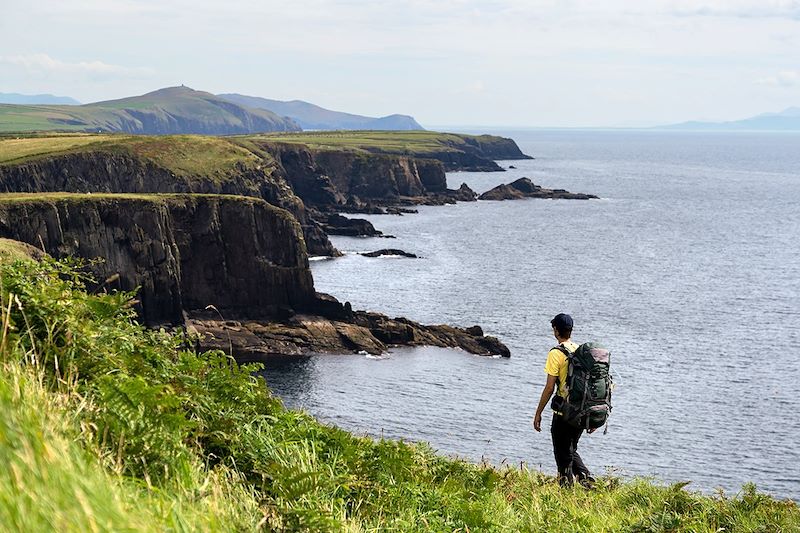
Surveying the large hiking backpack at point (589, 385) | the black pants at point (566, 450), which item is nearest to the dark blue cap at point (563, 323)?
the large hiking backpack at point (589, 385)

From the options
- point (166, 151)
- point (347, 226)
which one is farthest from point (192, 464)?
point (347, 226)

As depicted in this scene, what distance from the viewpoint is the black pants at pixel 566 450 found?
11.5 metres

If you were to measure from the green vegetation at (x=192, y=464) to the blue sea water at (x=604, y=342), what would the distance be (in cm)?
419

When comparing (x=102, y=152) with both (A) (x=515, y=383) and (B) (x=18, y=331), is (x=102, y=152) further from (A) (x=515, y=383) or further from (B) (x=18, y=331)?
(B) (x=18, y=331)

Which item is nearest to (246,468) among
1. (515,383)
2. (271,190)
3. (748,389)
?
(515,383)

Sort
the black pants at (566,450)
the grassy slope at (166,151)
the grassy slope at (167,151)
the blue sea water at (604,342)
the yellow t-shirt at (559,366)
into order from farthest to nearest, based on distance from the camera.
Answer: the grassy slope at (166,151) < the grassy slope at (167,151) < the blue sea water at (604,342) < the black pants at (566,450) < the yellow t-shirt at (559,366)

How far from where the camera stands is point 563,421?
11.4 metres

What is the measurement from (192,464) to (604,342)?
207ft

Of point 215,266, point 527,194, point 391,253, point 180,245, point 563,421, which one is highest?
point 563,421

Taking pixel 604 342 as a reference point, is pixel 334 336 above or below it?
below

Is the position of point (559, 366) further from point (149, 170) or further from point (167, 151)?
A: point (167, 151)

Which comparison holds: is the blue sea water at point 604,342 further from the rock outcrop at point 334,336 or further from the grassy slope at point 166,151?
the grassy slope at point 166,151

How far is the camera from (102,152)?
100562 millimetres

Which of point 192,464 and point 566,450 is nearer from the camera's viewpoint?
point 192,464
